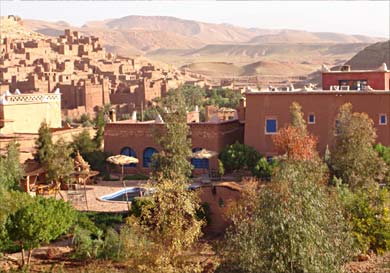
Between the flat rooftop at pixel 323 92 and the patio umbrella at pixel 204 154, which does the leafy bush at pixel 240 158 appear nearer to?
the patio umbrella at pixel 204 154

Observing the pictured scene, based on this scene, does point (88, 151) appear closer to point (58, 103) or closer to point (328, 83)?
point (58, 103)

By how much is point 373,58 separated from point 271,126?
53157 mm

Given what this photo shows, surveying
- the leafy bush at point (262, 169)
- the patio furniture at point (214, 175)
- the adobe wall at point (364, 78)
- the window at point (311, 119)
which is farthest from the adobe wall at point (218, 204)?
the adobe wall at point (364, 78)

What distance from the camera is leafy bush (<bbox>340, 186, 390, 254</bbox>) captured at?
1745 centimetres

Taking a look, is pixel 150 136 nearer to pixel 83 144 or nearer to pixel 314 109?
pixel 83 144

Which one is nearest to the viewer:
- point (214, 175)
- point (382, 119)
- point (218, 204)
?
point (218, 204)

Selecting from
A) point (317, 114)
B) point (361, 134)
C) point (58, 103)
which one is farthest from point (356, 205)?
point (58, 103)

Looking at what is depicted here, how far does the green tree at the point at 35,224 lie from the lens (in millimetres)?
16062

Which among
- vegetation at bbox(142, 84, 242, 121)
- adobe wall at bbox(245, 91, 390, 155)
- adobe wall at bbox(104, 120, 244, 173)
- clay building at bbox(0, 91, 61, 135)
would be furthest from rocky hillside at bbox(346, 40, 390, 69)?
adobe wall at bbox(245, 91, 390, 155)

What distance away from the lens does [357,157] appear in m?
21.0

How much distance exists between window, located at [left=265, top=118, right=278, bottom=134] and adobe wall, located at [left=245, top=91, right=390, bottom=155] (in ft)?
0.41

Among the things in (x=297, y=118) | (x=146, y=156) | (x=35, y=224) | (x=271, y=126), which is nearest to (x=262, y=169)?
(x=297, y=118)

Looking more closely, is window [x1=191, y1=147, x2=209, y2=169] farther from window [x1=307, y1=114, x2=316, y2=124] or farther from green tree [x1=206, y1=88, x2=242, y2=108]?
green tree [x1=206, y1=88, x2=242, y2=108]

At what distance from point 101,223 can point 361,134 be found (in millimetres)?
8190
